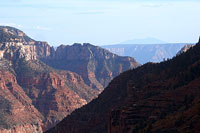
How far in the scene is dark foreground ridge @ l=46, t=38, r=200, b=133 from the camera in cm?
7225

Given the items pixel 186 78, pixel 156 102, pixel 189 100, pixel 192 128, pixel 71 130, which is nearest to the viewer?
pixel 192 128

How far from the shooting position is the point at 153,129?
237 ft

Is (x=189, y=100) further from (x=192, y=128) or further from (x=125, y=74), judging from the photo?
(x=125, y=74)

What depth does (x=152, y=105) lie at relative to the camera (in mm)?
84125

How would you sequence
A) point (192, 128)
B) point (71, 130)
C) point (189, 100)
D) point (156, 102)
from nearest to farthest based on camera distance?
1. point (192, 128)
2. point (189, 100)
3. point (156, 102)
4. point (71, 130)

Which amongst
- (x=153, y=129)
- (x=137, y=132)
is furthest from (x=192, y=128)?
(x=137, y=132)

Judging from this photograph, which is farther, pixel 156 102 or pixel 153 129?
pixel 156 102

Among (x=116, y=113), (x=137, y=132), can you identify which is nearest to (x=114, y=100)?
(x=116, y=113)

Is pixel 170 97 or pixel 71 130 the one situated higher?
pixel 170 97

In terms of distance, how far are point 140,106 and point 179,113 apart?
10384 mm

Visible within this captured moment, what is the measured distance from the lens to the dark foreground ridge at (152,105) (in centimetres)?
7225

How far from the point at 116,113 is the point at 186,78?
17164 millimetres

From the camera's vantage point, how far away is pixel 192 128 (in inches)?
2453

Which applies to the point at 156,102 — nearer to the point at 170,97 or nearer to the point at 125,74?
the point at 170,97
